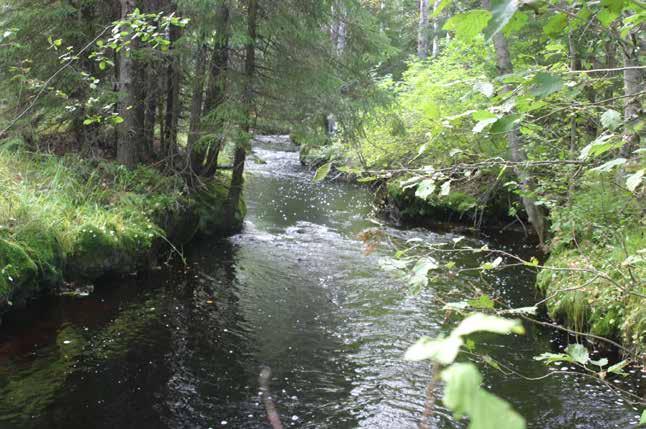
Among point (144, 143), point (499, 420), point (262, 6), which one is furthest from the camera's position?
point (144, 143)

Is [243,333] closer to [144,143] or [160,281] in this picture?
[160,281]

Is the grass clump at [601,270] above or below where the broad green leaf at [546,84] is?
below

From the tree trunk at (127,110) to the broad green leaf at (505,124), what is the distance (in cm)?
766

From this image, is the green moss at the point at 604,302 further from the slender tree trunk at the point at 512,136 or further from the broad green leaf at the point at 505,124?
the broad green leaf at the point at 505,124

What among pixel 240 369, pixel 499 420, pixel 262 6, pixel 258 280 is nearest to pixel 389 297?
pixel 258 280

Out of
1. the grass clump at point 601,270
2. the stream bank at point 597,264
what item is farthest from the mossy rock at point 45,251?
the grass clump at point 601,270

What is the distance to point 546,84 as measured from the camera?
1.41m

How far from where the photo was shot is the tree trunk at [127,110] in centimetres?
850

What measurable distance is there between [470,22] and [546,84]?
0.96ft

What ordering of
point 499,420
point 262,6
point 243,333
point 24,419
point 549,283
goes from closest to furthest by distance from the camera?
point 499,420 → point 24,419 → point 243,333 → point 549,283 → point 262,6

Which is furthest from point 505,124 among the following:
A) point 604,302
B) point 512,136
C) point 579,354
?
point 512,136

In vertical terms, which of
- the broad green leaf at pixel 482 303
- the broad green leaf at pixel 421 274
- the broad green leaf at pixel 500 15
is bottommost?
the broad green leaf at pixel 482 303

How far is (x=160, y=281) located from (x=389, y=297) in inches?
129

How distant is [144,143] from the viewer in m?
9.88
